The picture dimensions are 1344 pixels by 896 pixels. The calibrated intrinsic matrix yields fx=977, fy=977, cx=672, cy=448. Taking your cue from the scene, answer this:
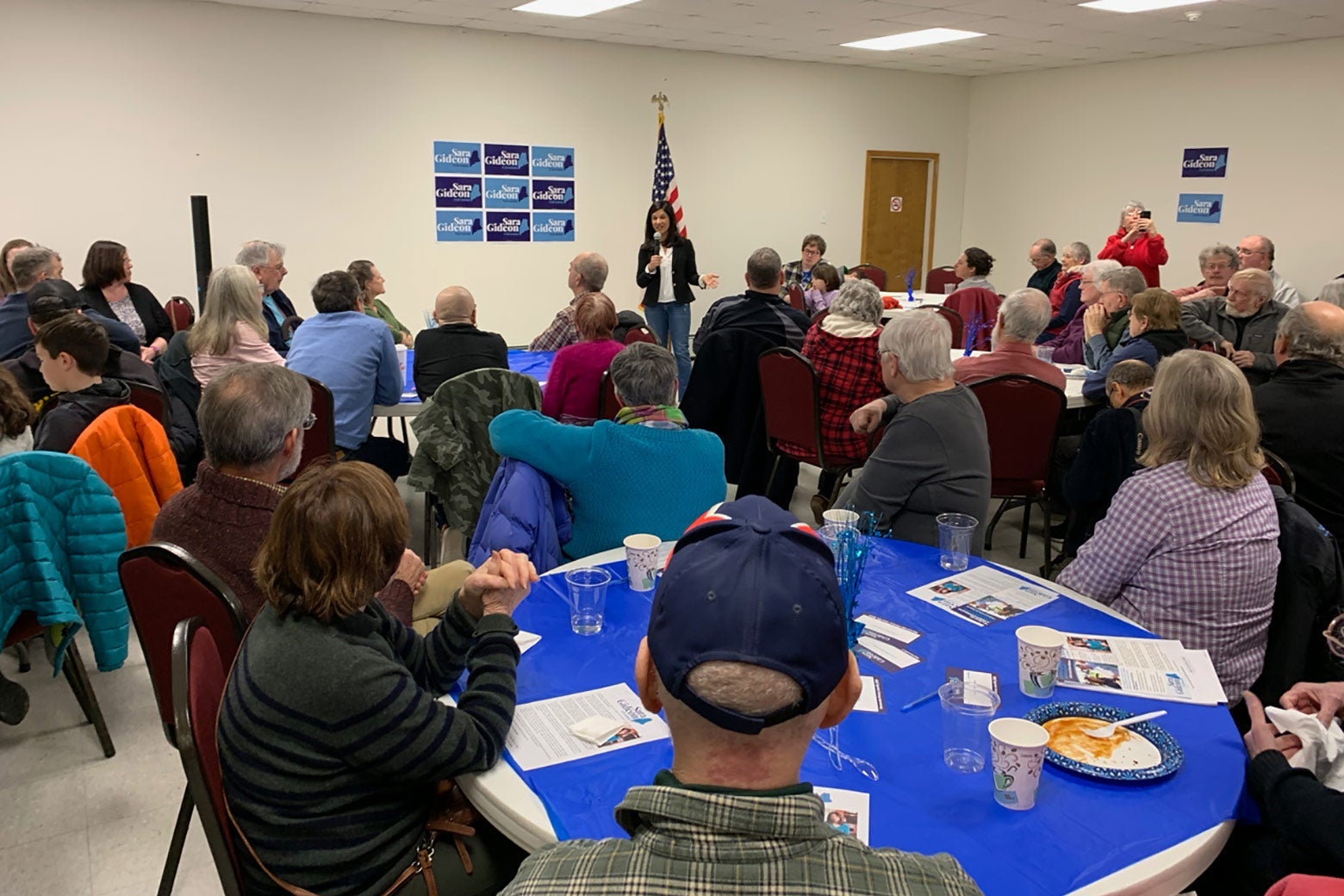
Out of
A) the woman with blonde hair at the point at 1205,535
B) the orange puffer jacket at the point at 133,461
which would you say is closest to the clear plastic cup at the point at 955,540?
the woman with blonde hair at the point at 1205,535

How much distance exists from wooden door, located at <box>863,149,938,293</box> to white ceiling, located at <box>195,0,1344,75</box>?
1.81 m

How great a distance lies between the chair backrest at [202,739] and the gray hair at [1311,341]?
3.40m

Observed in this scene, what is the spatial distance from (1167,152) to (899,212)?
314 centimetres

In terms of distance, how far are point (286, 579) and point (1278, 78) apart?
11.0m

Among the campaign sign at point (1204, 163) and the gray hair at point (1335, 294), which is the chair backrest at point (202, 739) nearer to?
the gray hair at point (1335, 294)

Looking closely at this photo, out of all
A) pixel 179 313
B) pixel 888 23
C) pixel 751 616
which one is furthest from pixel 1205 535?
pixel 888 23

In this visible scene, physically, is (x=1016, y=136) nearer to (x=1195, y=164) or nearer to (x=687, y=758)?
(x=1195, y=164)

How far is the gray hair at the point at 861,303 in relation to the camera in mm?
4648

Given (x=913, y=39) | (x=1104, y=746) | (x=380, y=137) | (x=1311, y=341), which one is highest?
(x=913, y=39)

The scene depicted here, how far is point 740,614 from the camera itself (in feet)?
3.07

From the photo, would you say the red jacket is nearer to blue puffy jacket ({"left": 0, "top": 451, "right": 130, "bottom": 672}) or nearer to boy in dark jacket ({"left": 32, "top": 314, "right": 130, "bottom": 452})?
boy in dark jacket ({"left": 32, "top": 314, "right": 130, "bottom": 452})

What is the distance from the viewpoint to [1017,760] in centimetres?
144

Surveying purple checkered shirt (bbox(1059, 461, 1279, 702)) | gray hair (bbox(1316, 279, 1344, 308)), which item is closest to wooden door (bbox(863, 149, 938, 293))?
gray hair (bbox(1316, 279, 1344, 308))

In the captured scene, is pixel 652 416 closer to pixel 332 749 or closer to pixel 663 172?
pixel 332 749
